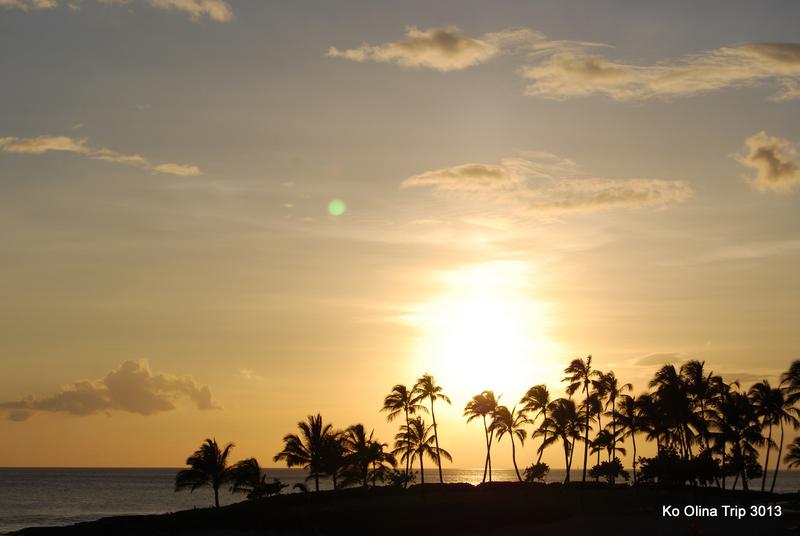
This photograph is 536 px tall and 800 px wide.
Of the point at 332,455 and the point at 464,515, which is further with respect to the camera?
the point at 332,455

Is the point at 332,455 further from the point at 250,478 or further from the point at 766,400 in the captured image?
the point at 766,400

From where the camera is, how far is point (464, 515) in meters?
69.9

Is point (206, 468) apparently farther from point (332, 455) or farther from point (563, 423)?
point (563, 423)

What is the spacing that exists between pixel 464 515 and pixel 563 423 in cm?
2973

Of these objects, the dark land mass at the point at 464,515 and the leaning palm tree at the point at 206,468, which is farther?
the leaning palm tree at the point at 206,468

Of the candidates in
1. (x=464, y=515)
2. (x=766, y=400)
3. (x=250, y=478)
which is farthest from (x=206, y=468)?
(x=766, y=400)

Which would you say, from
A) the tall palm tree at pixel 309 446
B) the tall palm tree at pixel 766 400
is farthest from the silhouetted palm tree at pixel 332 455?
the tall palm tree at pixel 766 400

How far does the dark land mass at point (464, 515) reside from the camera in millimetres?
65938

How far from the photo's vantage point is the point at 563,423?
96438 mm

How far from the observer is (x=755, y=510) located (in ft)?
240

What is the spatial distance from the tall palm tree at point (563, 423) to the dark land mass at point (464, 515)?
12.2m

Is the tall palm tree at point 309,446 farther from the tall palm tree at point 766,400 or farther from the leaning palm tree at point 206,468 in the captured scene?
the tall palm tree at point 766,400

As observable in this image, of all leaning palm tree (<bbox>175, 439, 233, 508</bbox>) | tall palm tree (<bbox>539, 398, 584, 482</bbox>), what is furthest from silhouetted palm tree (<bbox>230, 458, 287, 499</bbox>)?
tall palm tree (<bbox>539, 398, 584, 482</bbox>)

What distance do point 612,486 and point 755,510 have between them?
1773cm
